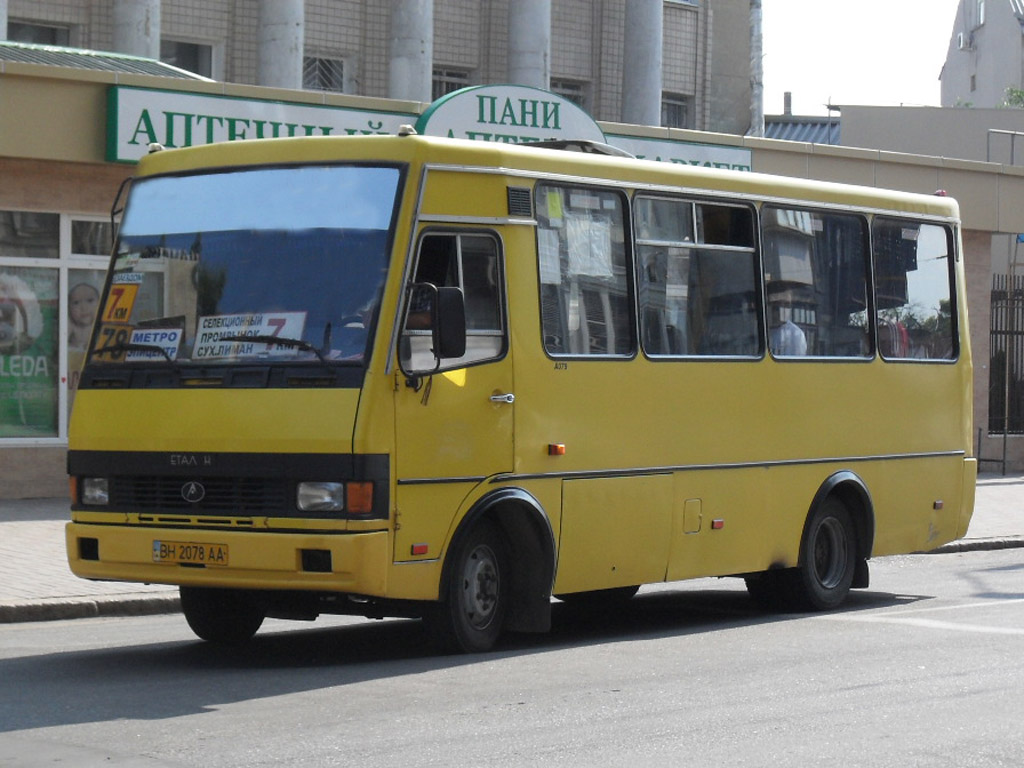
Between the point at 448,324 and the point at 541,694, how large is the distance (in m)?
2.06

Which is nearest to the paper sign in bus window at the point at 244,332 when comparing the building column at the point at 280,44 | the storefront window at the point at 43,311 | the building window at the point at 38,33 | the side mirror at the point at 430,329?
the side mirror at the point at 430,329

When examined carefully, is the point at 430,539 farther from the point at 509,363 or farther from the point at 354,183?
the point at 354,183

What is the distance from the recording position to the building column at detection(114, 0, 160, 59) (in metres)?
26.1

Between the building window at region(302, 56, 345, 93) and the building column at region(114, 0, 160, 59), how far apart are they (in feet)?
12.9

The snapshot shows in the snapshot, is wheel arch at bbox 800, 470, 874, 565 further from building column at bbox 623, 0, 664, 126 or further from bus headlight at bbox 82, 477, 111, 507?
building column at bbox 623, 0, 664, 126

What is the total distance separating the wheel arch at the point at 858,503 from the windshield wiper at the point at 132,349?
536 cm

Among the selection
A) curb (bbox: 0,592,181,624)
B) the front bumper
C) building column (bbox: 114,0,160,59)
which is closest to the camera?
the front bumper

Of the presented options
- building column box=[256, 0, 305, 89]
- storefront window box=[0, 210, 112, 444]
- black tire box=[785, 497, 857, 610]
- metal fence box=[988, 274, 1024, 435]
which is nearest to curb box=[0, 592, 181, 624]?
black tire box=[785, 497, 857, 610]

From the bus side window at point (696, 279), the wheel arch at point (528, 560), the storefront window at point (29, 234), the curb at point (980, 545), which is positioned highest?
the storefront window at point (29, 234)

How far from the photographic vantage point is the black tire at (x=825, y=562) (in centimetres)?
1327

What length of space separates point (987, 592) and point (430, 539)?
6231mm

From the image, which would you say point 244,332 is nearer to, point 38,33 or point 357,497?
point 357,497

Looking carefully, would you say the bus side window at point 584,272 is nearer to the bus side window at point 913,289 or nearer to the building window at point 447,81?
the bus side window at point 913,289

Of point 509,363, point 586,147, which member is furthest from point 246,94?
point 509,363
